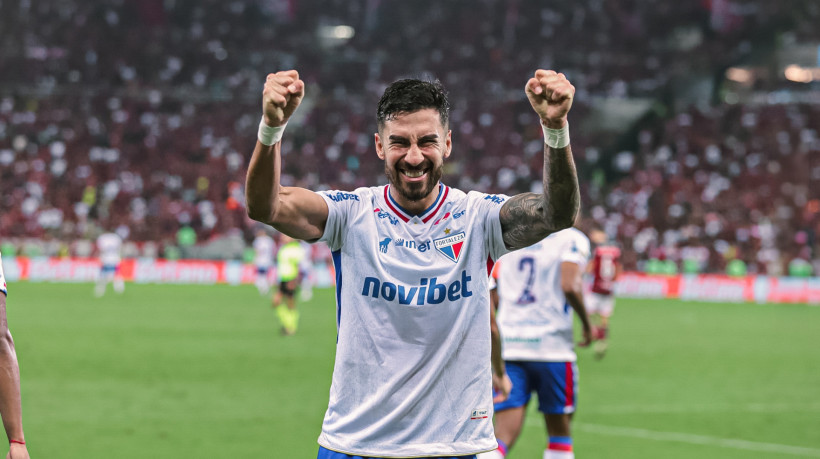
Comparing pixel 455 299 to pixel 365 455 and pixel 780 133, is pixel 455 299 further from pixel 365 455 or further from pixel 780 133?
pixel 780 133

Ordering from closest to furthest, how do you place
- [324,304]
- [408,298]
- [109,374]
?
[408,298] → [109,374] → [324,304]

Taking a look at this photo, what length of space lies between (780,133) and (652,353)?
28237 millimetres

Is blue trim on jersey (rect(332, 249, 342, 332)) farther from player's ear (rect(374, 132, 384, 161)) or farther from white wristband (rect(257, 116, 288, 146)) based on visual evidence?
white wristband (rect(257, 116, 288, 146))

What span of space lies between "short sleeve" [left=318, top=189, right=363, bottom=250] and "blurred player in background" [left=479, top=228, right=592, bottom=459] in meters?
3.35

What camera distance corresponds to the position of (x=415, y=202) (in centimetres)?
378

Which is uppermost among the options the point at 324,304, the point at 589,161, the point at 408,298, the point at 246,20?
the point at 246,20

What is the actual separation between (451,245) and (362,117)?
136 ft

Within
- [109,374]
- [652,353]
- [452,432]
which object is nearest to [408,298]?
[452,432]

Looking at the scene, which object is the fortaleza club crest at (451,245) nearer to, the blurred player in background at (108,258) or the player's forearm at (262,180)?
the player's forearm at (262,180)

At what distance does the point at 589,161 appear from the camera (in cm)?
4300

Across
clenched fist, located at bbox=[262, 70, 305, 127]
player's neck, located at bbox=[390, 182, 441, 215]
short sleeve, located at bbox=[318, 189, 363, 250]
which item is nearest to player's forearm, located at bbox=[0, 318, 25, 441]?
short sleeve, located at bbox=[318, 189, 363, 250]

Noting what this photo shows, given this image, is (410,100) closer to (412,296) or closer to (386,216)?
(386,216)

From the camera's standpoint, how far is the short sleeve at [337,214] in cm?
381

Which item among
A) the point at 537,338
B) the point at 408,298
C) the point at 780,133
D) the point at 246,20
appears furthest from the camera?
the point at 246,20
